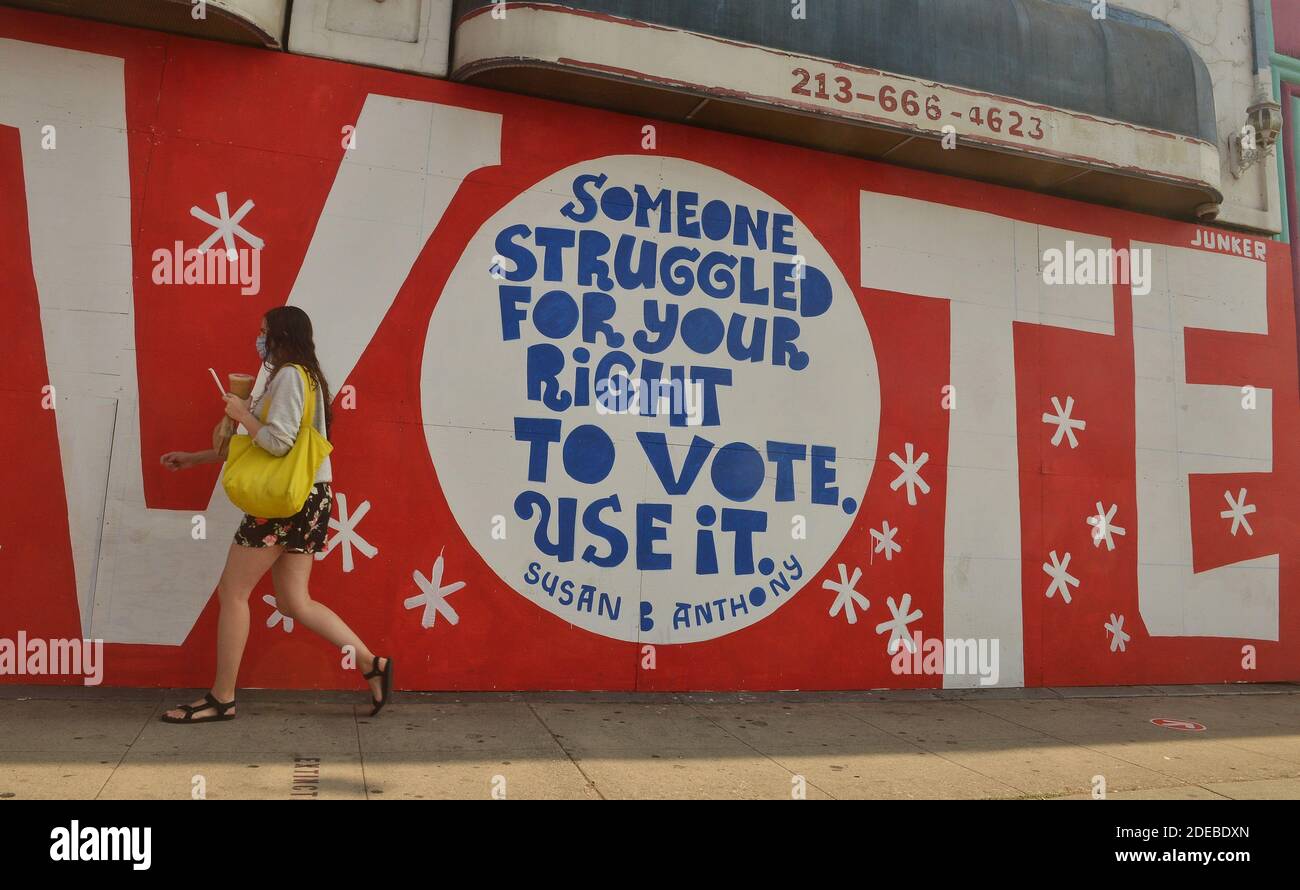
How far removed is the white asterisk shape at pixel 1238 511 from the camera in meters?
7.17

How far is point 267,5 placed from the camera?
504 cm

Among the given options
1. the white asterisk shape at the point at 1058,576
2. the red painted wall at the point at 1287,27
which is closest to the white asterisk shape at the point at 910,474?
the white asterisk shape at the point at 1058,576

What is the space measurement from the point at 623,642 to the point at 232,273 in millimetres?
3072

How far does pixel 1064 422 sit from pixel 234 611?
5.67 metres

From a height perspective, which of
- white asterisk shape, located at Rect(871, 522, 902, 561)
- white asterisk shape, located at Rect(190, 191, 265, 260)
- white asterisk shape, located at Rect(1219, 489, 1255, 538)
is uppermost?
white asterisk shape, located at Rect(190, 191, 265, 260)

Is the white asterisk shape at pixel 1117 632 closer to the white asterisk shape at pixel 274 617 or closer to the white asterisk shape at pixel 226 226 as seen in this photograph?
the white asterisk shape at pixel 274 617

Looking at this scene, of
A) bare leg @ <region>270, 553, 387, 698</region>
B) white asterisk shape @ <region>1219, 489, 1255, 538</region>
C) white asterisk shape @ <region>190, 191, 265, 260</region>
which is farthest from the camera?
white asterisk shape @ <region>1219, 489, 1255, 538</region>

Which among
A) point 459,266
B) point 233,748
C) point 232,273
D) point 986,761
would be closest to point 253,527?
point 233,748

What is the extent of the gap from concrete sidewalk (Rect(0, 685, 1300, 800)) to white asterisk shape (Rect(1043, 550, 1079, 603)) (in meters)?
0.95

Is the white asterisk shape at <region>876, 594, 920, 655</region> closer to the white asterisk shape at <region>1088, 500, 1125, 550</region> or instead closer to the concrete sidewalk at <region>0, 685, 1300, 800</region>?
the concrete sidewalk at <region>0, 685, 1300, 800</region>

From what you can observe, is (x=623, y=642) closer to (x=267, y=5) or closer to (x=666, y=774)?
(x=666, y=774)

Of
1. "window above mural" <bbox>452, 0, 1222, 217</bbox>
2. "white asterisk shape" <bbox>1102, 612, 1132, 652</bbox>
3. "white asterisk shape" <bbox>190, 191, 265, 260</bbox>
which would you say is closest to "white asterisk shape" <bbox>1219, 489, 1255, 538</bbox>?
"white asterisk shape" <bbox>1102, 612, 1132, 652</bbox>

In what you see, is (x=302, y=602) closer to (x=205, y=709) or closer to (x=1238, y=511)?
(x=205, y=709)

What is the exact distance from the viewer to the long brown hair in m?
4.35
